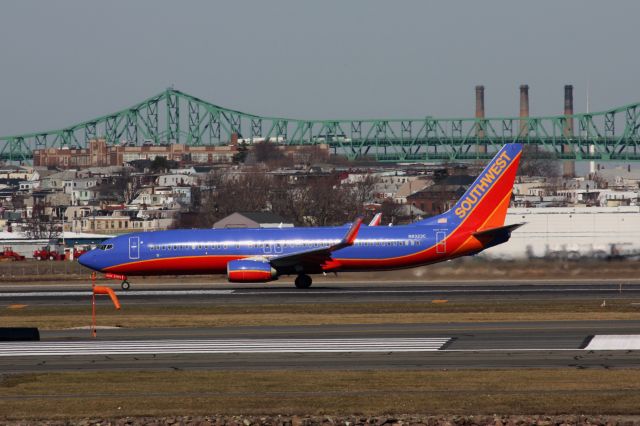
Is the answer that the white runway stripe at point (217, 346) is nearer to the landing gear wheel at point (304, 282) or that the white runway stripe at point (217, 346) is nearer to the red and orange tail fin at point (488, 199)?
the landing gear wheel at point (304, 282)

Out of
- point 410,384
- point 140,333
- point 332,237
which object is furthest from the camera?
point 332,237

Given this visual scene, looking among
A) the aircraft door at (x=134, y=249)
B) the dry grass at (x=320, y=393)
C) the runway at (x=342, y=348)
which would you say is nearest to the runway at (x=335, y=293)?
the aircraft door at (x=134, y=249)

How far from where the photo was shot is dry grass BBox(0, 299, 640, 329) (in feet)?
129

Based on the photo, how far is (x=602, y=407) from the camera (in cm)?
2292

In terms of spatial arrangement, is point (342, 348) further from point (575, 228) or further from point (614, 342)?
point (575, 228)

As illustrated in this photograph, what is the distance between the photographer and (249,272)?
55500mm

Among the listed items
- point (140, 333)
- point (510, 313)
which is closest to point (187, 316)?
point (140, 333)

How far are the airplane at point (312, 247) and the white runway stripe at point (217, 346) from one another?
2169 centimetres

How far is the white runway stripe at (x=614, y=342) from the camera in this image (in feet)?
100

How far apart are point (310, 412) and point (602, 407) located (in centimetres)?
537

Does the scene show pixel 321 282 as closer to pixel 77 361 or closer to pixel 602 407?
pixel 77 361

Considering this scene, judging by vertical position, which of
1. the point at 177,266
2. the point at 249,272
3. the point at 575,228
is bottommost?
the point at 249,272

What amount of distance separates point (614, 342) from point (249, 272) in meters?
26.0

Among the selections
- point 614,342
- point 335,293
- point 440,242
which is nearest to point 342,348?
point 614,342
